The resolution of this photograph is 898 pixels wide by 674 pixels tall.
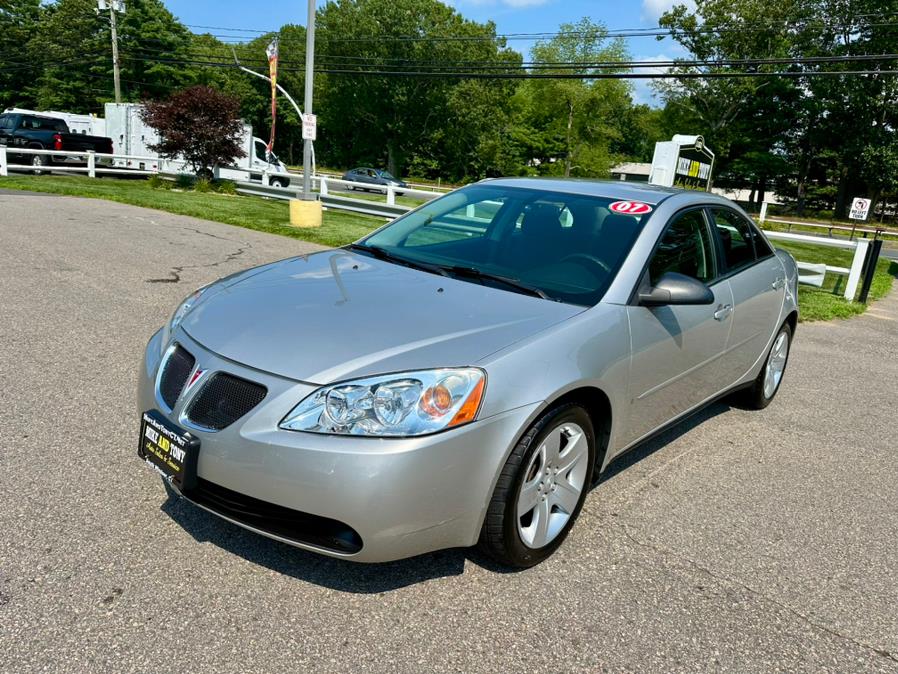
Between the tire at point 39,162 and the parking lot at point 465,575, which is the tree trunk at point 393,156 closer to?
the tire at point 39,162

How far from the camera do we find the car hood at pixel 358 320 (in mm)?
2559

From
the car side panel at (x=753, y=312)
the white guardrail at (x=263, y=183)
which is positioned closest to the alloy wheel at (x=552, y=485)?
the car side panel at (x=753, y=312)

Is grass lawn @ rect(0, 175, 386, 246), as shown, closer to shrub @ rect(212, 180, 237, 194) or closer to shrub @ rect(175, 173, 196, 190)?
shrub @ rect(212, 180, 237, 194)

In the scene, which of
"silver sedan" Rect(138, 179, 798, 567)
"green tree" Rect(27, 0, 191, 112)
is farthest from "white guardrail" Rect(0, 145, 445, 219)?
"green tree" Rect(27, 0, 191, 112)

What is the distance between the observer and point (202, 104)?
2105 centimetres

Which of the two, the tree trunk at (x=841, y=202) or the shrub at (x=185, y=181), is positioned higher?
the tree trunk at (x=841, y=202)

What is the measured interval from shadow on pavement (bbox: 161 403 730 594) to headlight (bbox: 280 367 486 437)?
2.37 ft

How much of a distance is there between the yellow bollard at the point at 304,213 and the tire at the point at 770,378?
33.5 ft

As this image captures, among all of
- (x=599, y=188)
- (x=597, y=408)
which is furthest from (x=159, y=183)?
(x=597, y=408)

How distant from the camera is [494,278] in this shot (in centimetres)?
343

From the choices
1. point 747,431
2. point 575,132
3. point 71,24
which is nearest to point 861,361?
point 747,431

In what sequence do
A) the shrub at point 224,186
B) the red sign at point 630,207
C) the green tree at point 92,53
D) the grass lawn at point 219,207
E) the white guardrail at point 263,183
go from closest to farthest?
the red sign at point 630,207 < the grass lawn at point 219,207 < the white guardrail at point 263,183 < the shrub at point 224,186 < the green tree at point 92,53

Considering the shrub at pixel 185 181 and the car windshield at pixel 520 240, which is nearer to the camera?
the car windshield at pixel 520 240

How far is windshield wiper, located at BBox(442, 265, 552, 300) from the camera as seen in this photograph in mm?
3279
